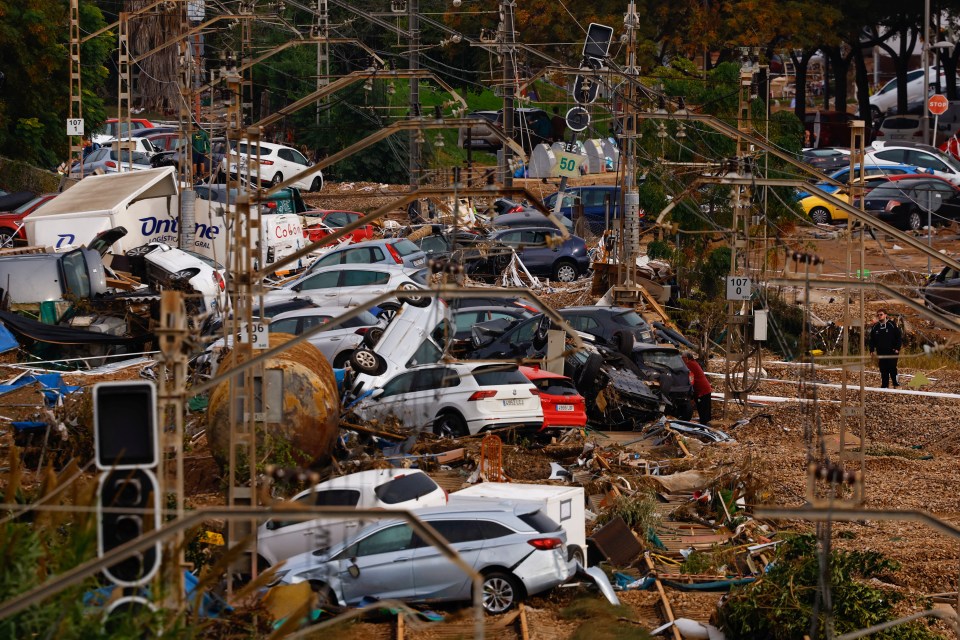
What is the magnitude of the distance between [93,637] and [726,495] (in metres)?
11.9

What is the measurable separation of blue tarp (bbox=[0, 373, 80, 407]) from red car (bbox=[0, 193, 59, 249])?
995 centimetres

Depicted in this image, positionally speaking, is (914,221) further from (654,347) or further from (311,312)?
(311,312)

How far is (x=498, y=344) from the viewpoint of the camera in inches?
995

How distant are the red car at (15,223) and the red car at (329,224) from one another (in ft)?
22.5


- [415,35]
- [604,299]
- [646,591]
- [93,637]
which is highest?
[415,35]

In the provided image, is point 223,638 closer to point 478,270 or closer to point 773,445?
point 773,445

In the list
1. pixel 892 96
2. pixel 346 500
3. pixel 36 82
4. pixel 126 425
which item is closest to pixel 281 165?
pixel 36 82

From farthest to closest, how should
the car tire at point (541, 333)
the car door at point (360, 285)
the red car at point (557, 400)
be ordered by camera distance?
the car door at point (360, 285) → the car tire at point (541, 333) → the red car at point (557, 400)

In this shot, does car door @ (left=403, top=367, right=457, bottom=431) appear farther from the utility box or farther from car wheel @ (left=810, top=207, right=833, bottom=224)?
car wheel @ (left=810, top=207, right=833, bottom=224)

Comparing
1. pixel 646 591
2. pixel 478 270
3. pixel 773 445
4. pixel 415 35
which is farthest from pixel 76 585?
pixel 415 35

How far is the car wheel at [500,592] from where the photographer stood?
1541 cm

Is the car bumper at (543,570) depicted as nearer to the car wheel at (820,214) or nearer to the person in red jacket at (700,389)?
the person in red jacket at (700,389)

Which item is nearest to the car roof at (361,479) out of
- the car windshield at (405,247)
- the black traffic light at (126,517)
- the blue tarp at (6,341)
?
the black traffic light at (126,517)

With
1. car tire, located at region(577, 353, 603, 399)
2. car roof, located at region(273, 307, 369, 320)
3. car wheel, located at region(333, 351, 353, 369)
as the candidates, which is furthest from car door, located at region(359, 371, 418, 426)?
car roof, located at region(273, 307, 369, 320)
